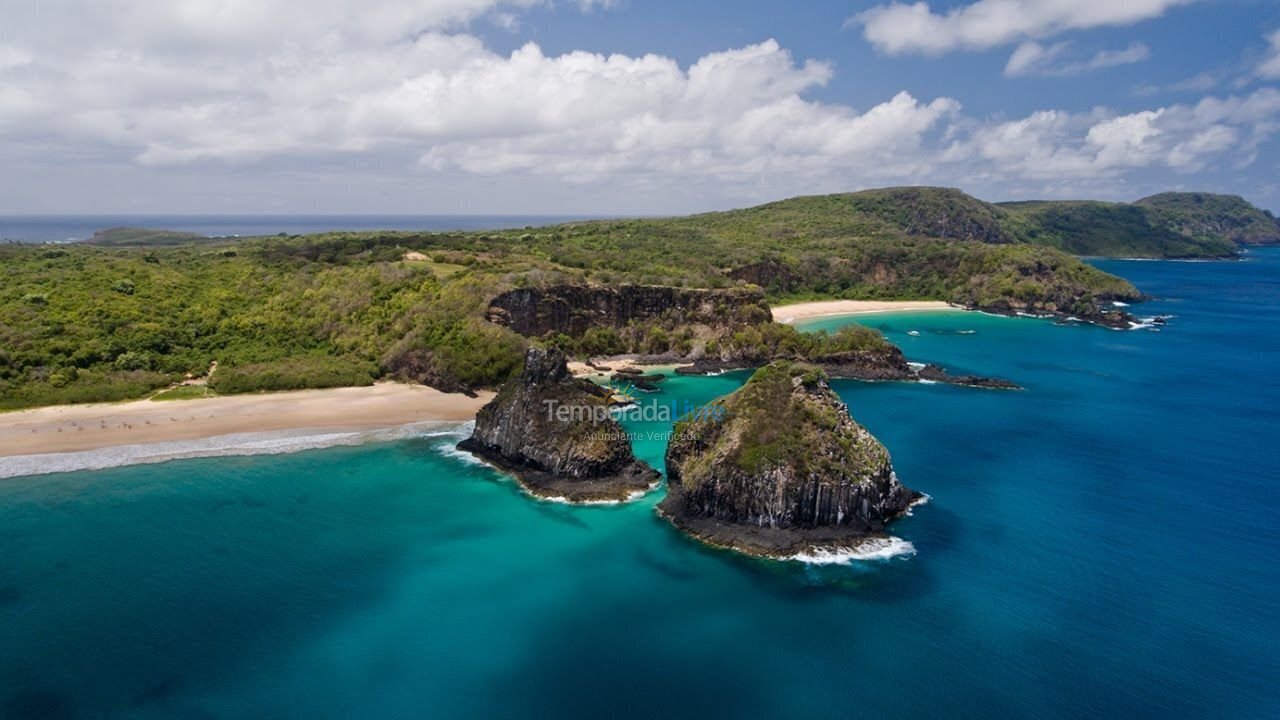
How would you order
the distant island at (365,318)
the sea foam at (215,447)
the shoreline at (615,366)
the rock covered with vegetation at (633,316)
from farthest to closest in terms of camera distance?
the rock covered with vegetation at (633,316) → the shoreline at (615,366) → the distant island at (365,318) → the sea foam at (215,447)

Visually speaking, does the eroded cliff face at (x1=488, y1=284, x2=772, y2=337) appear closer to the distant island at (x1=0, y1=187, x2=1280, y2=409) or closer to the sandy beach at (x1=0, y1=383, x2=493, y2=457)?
the distant island at (x1=0, y1=187, x2=1280, y2=409)

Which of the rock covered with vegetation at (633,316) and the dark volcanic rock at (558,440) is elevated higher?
the rock covered with vegetation at (633,316)

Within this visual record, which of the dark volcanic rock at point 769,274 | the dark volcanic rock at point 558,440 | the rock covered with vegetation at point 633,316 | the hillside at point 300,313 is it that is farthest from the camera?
the dark volcanic rock at point 769,274

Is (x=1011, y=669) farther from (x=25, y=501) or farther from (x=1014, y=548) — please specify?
(x=25, y=501)

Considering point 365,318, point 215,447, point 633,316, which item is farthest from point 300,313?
point 633,316

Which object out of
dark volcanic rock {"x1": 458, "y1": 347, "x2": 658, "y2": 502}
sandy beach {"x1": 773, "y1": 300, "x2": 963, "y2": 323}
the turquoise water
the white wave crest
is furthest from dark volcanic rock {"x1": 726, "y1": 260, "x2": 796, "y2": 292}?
the white wave crest

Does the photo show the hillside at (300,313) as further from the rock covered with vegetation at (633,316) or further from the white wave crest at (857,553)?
the white wave crest at (857,553)

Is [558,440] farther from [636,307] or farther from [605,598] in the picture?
[636,307]

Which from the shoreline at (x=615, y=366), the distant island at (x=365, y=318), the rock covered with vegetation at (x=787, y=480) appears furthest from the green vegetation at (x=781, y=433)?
the shoreline at (x=615, y=366)

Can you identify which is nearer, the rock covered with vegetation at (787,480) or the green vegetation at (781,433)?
the rock covered with vegetation at (787,480)
